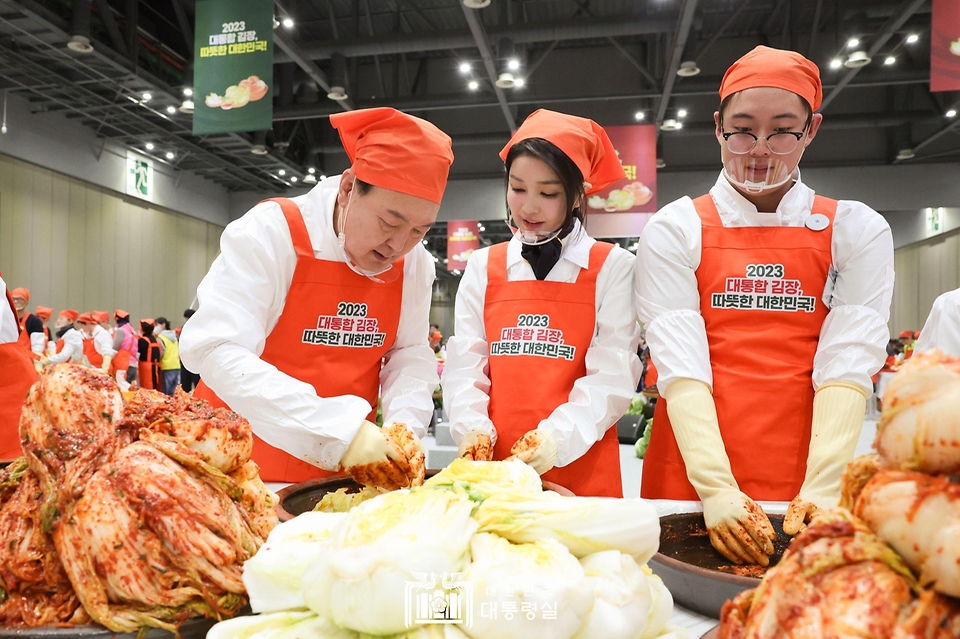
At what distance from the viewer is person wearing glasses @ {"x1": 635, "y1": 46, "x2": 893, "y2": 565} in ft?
5.69

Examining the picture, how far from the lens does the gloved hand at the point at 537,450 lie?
1.63m

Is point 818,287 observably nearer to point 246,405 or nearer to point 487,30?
point 246,405

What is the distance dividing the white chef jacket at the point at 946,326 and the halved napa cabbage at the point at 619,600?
204cm

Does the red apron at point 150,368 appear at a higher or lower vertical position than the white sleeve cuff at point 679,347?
lower

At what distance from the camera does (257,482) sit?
96cm

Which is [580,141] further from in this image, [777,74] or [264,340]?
[264,340]

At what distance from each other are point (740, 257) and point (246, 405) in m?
1.37

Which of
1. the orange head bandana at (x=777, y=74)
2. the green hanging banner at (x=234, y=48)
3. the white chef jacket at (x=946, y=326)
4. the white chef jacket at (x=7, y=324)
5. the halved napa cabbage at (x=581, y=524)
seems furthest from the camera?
the green hanging banner at (x=234, y=48)

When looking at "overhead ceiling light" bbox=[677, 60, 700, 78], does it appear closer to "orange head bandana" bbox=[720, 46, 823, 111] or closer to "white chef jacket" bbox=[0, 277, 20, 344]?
"orange head bandana" bbox=[720, 46, 823, 111]

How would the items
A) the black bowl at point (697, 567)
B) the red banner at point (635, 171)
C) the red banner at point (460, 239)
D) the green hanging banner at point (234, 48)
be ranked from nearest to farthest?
1. the black bowl at point (697, 567)
2. the green hanging banner at point (234, 48)
3. the red banner at point (635, 171)
4. the red banner at point (460, 239)

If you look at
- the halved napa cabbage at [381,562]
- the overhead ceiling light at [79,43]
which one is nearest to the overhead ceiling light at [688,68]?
the overhead ceiling light at [79,43]

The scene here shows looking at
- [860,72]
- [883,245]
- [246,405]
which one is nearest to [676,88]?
[860,72]

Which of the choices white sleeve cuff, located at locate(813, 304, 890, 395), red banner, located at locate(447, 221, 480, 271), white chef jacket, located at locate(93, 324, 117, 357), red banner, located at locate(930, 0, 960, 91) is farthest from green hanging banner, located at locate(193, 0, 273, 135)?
red banner, located at locate(447, 221, 480, 271)

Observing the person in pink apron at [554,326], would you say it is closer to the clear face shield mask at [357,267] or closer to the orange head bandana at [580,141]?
the orange head bandana at [580,141]
